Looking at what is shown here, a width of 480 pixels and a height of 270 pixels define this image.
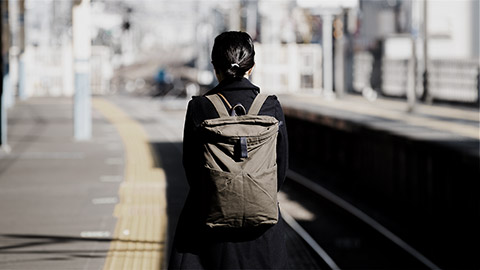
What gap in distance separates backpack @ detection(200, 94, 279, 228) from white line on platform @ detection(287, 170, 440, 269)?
Result: 18.5 feet

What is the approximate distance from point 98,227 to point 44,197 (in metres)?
2.34

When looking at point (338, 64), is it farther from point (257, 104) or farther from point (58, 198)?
point (257, 104)

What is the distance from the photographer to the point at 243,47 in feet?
12.2

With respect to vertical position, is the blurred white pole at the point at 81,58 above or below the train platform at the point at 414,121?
above

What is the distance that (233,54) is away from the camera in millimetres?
3703

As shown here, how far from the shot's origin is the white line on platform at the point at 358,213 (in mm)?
9404

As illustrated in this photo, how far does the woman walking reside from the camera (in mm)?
3672

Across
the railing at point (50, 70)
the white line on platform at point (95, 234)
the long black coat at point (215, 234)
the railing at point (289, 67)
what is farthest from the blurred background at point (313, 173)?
the railing at point (50, 70)

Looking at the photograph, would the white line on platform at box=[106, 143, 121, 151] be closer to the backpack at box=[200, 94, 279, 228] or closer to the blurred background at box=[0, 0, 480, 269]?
the blurred background at box=[0, 0, 480, 269]

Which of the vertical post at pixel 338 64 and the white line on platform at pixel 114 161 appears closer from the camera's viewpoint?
the white line on platform at pixel 114 161

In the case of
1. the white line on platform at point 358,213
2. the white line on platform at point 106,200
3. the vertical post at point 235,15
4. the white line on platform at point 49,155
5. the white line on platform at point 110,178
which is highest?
the vertical post at point 235,15

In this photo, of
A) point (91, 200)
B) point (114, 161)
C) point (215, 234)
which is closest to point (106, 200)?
point (91, 200)

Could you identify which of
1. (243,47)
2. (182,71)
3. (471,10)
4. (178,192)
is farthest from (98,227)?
(182,71)

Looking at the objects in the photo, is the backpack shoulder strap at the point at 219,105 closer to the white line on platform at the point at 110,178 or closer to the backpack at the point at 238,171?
the backpack at the point at 238,171
